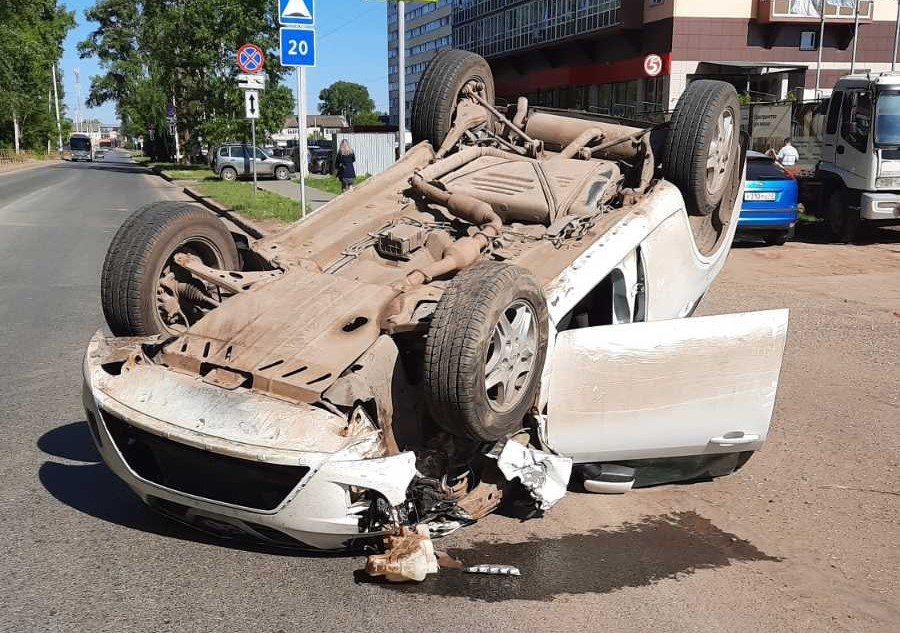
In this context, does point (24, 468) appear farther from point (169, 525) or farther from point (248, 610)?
point (248, 610)

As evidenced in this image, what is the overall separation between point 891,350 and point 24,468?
22.0 ft

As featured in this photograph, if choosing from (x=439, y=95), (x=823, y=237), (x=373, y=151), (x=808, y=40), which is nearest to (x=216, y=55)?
(x=373, y=151)

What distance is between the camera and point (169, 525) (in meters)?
3.89

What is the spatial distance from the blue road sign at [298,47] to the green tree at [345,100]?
473 ft

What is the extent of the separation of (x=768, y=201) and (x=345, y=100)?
151238 mm

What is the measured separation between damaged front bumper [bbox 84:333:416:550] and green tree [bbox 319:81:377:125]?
153 m

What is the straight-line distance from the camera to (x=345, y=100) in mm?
157875

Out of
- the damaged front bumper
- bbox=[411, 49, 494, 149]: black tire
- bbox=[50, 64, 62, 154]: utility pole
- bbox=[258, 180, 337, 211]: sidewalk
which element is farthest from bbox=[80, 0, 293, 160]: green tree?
bbox=[50, 64, 62, 154]: utility pole

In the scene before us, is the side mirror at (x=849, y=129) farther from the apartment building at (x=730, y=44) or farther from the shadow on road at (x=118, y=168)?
the shadow on road at (x=118, y=168)

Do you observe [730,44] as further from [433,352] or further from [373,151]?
[433,352]

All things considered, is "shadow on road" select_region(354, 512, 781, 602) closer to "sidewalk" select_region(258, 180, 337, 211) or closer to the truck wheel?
the truck wheel

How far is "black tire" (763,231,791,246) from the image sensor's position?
14219 mm

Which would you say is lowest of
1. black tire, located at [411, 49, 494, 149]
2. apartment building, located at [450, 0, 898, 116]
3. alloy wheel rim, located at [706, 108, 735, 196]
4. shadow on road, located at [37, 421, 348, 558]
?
shadow on road, located at [37, 421, 348, 558]

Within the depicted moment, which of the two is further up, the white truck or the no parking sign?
the no parking sign
